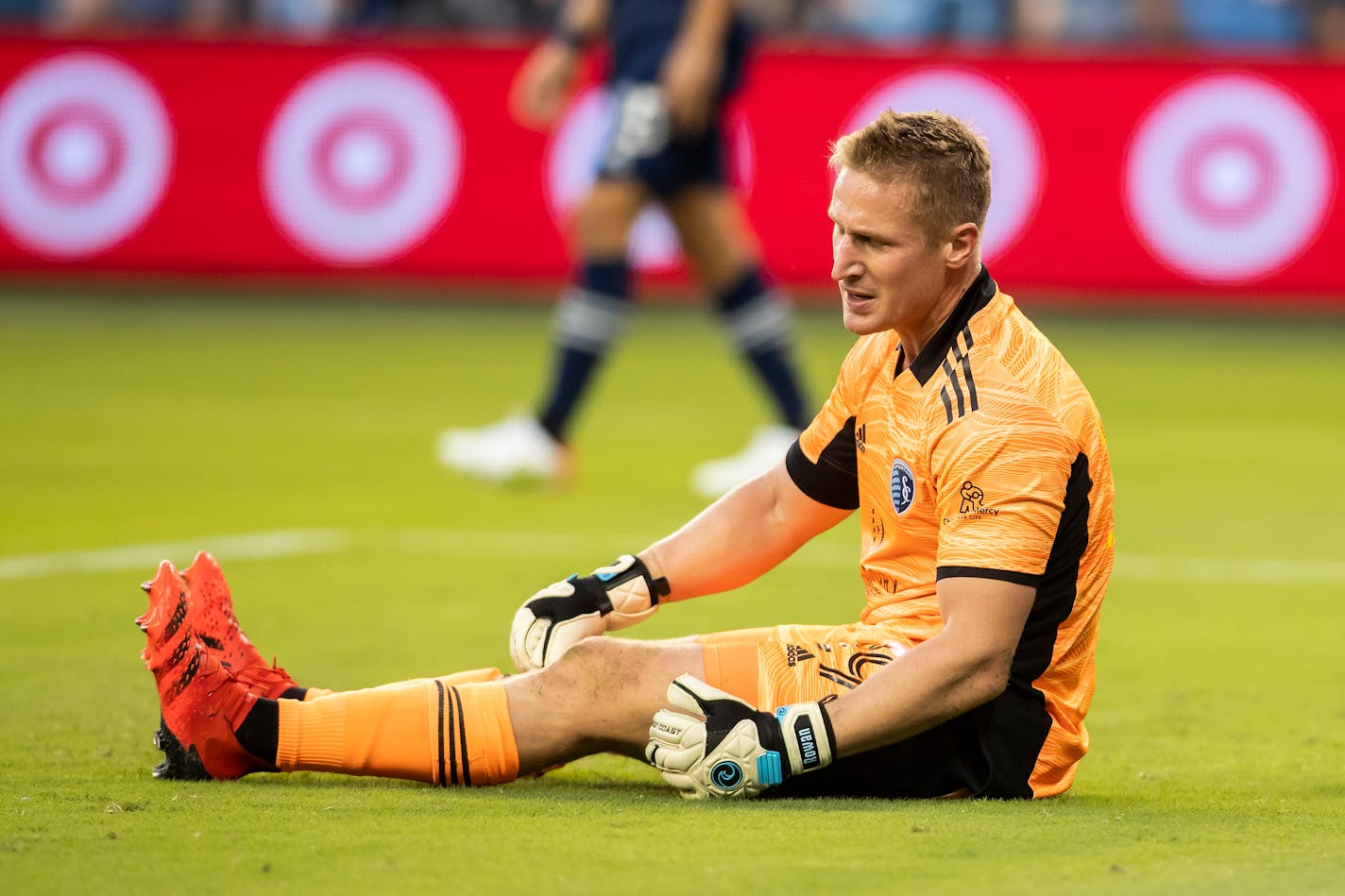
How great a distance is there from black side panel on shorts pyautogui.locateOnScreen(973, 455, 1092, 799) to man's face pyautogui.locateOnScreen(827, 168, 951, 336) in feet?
1.28

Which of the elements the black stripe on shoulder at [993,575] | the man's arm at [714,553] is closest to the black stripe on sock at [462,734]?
the man's arm at [714,553]

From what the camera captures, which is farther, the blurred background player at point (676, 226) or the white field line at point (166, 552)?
the blurred background player at point (676, 226)

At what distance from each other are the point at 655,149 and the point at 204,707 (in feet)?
16.1

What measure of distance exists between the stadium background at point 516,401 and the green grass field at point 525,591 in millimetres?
19

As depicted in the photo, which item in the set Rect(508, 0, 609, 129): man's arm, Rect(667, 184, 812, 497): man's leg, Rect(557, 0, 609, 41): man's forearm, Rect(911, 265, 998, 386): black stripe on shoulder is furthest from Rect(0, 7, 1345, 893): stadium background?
Rect(557, 0, 609, 41): man's forearm

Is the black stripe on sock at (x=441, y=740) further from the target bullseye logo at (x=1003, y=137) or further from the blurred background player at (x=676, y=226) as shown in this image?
the target bullseye logo at (x=1003, y=137)

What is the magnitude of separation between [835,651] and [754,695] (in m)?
0.16

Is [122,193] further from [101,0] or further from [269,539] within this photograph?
[269,539]

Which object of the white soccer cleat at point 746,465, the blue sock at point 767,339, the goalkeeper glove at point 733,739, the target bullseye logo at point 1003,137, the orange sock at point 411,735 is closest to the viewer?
the goalkeeper glove at point 733,739

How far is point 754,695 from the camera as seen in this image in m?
3.74

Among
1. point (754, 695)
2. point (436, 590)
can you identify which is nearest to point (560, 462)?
point (436, 590)

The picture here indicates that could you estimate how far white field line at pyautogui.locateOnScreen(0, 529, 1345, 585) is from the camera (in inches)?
255

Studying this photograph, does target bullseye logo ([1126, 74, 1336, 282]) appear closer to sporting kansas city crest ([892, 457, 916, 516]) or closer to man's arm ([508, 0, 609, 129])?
man's arm ([508, 0, 609, 129])

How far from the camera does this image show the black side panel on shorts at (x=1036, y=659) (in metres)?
3.54
